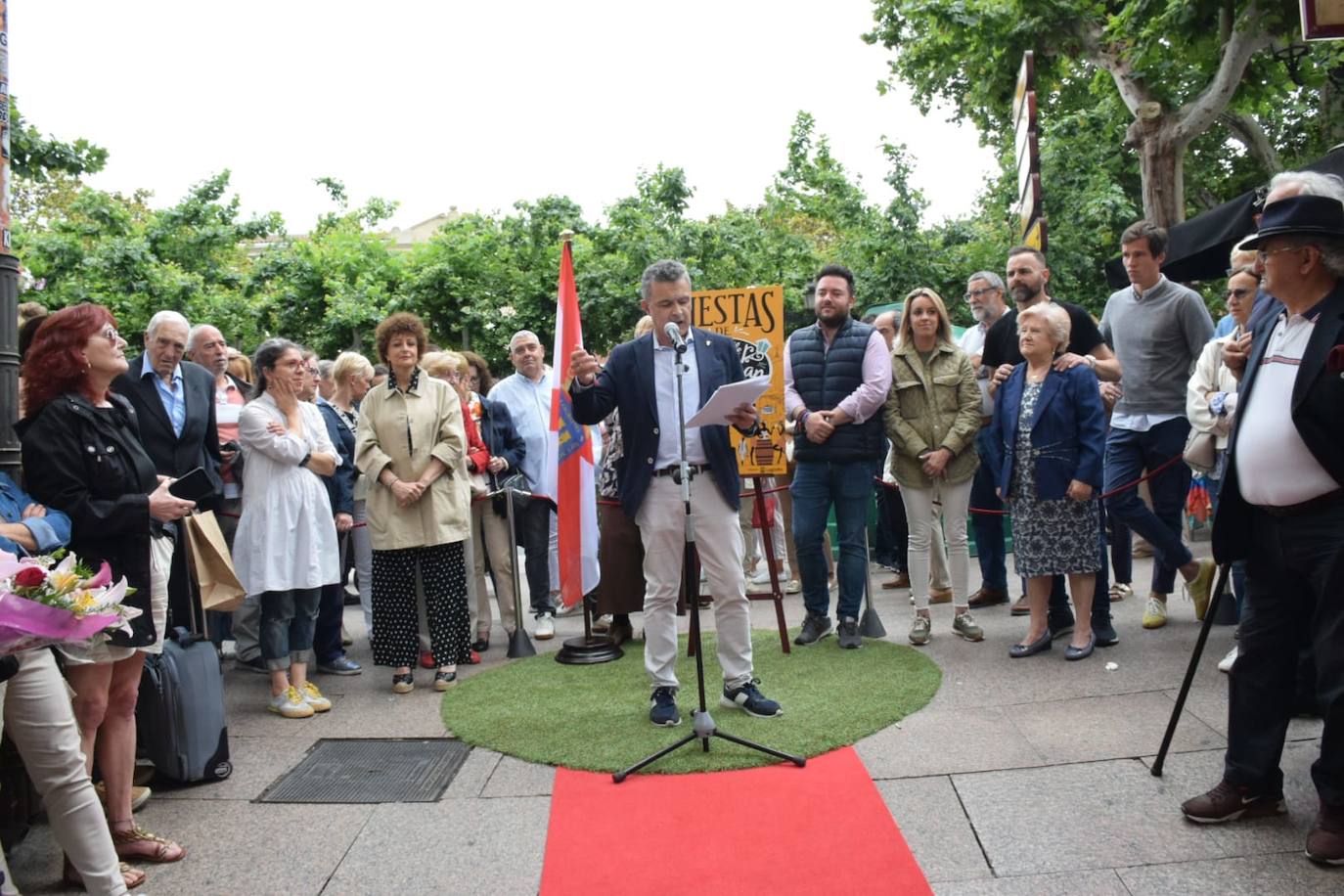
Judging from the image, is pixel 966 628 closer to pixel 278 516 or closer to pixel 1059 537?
pixel 1059 537

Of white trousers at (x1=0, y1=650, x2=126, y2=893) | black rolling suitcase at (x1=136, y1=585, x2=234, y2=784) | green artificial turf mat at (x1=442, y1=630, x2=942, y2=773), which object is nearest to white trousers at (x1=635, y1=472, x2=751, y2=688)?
green artificial turf mat at (x1=442, y1=630, x2=942, y2=773)

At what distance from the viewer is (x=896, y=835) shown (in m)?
3.65

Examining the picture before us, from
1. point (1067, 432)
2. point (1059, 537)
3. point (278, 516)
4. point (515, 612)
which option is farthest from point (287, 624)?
point (1067, 432)

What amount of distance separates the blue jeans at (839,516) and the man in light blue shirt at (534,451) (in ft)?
6.12

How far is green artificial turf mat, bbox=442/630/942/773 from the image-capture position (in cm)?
462

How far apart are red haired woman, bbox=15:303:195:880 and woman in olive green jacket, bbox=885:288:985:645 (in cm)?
418

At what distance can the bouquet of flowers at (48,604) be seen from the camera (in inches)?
107

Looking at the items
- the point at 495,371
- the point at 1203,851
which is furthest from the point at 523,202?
the point at 1203,851

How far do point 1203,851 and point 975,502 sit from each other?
482cm

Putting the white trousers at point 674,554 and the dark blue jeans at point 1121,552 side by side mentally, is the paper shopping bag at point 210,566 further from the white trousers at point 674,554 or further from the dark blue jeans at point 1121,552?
the dark blue jeans at point 1121,552

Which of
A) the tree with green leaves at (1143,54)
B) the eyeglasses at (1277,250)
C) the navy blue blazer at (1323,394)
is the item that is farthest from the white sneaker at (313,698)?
the tree with green leaves at (1143,54)

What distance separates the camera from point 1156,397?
6.20 metres

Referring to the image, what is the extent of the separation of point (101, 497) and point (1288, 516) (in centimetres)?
410

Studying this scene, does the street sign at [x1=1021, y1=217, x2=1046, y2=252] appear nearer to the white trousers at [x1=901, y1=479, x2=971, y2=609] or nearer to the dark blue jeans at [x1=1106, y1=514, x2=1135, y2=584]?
the dark blue jeans at [x1=1106, y1=514, x2=1135, y2=584]
